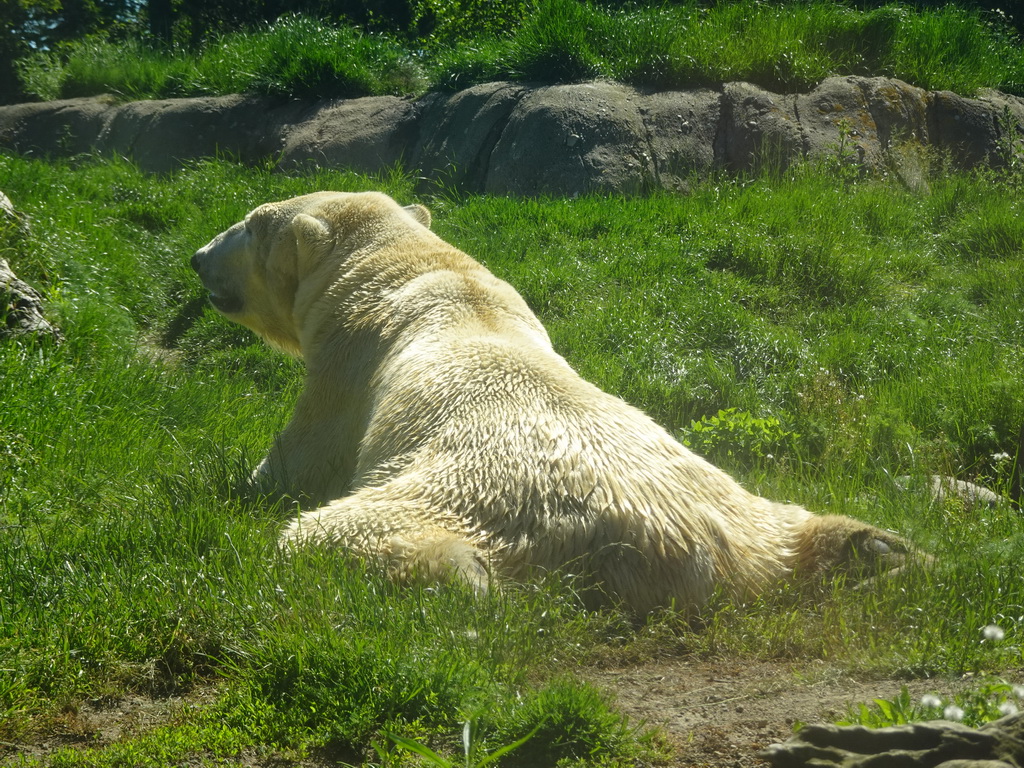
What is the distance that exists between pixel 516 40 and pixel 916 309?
17.8 ft

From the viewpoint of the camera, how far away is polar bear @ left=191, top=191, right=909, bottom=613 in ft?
11.0

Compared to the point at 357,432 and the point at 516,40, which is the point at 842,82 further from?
the point at 357,432

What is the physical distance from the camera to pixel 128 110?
1189 cm

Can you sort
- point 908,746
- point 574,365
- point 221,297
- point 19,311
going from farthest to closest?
1. point 574,365
2. point 19,311
3. point 221,297
4. point 908,746

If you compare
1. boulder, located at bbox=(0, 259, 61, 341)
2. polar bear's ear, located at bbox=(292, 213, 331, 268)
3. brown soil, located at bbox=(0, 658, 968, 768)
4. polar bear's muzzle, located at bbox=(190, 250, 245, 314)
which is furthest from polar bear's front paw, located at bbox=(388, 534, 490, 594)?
boulder, located at bbox=(0, 259, 61, 341)

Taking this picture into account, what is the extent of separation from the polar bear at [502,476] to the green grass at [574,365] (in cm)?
14

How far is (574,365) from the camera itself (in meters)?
6.61

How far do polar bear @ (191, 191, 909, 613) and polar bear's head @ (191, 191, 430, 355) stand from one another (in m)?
0.52

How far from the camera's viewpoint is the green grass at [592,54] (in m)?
10.4

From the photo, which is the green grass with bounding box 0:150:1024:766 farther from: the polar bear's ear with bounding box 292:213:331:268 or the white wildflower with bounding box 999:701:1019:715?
the polar bear's ear with bounding box 292:213:331:268

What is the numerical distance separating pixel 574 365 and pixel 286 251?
204cm

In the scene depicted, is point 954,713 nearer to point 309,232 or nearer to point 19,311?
point 309,232

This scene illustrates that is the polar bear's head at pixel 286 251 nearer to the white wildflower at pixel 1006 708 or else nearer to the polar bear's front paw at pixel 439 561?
the polar bear's front paw at pixel 439 561

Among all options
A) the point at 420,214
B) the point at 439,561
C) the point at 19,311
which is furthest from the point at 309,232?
the point at 439,561
